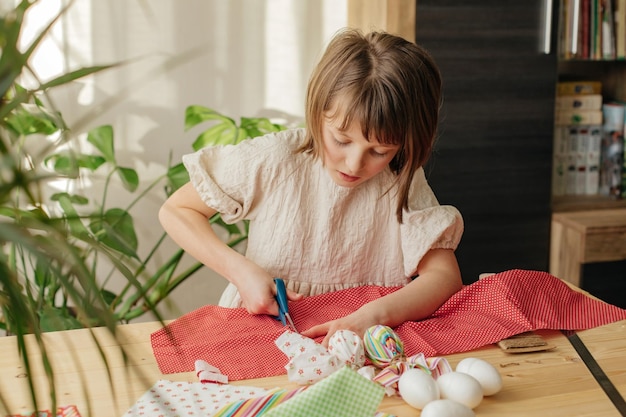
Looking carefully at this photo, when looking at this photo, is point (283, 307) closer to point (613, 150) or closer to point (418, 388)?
point (418, 388)

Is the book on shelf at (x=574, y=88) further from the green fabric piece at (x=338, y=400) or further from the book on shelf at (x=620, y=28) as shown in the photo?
the green fabric piece at (x=338, y=400)

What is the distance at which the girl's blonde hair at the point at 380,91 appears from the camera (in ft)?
4.52

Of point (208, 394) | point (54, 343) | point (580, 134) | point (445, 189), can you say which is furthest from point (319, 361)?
point (580, 134)

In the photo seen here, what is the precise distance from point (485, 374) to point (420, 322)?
0.87 feet

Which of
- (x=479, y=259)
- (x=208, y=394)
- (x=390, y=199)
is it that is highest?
(x=390, y=199)

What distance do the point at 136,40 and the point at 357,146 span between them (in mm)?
1538

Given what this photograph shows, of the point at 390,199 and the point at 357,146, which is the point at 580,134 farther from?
the point at 357,146

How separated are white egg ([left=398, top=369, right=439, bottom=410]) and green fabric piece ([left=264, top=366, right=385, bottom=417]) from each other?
5.1 inches

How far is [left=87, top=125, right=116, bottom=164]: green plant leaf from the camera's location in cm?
242

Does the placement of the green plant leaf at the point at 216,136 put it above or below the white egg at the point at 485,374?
above

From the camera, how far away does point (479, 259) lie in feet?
9.48

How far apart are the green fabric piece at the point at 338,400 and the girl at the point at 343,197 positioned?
0.40 m

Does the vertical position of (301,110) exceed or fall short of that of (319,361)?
it exceeds it

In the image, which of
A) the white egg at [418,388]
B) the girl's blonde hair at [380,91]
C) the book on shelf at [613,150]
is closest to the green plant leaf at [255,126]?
the girl's blonde hair at [380,91]
